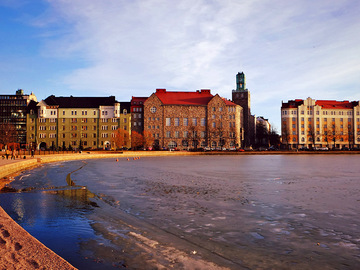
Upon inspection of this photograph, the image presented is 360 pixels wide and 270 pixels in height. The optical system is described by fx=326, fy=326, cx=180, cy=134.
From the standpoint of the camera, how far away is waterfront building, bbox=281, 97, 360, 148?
127 metres

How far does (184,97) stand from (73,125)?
39.5 meters

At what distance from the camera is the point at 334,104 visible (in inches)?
5217

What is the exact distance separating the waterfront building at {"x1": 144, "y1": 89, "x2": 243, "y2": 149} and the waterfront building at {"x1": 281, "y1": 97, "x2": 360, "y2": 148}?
27376 millimetres

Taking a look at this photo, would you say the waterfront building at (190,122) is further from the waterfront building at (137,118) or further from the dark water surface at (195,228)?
the dark water surface at (195,228)

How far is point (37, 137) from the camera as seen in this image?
361 ft

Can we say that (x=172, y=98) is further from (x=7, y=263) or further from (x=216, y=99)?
(x=7, y=263)

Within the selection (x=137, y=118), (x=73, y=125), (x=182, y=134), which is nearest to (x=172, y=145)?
(x=182, y=134)

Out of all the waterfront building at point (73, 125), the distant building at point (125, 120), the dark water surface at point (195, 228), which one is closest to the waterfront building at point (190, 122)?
the distant building at point (125, 120)

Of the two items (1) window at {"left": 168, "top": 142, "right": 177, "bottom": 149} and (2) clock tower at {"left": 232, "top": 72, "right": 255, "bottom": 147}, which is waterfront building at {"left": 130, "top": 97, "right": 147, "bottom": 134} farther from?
(2) clock tower at {"left": 232, "top": 72, "right": 255, "bottom": 147}

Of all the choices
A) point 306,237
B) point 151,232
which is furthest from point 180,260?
point 306,237

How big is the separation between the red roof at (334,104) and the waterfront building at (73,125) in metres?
78.7

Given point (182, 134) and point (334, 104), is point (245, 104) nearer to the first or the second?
point (182, 134)

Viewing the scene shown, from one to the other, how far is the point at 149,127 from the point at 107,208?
98901 millimetres

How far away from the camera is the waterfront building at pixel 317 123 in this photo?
415 feet
